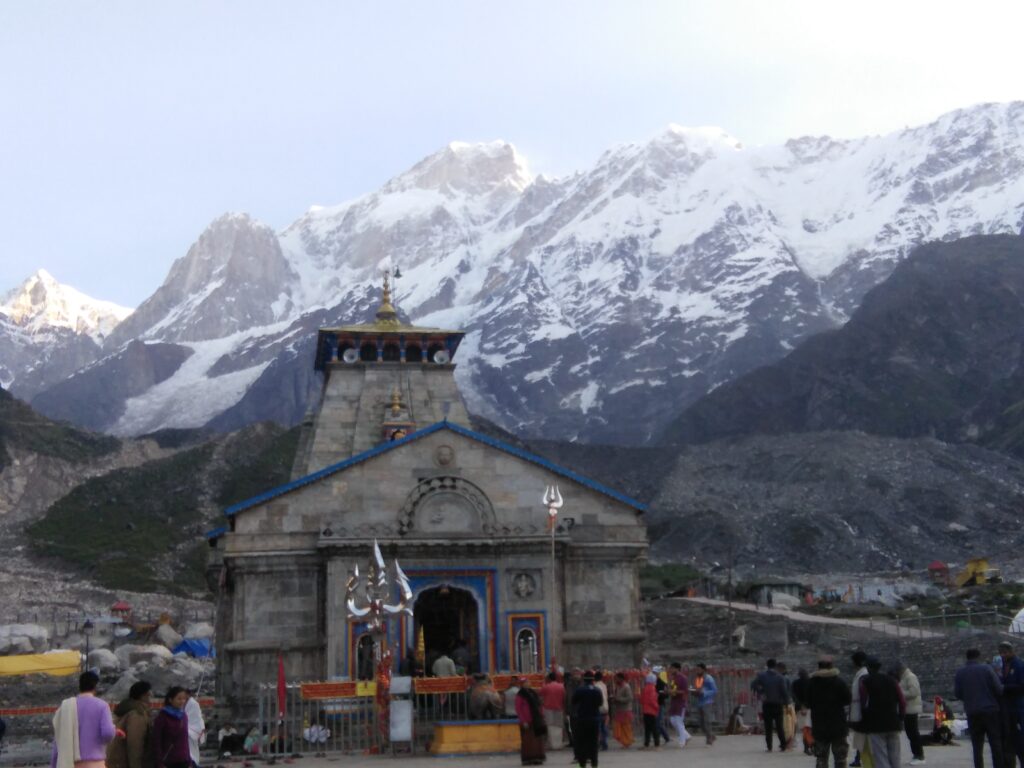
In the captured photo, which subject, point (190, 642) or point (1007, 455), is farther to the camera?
point (1007, 455)

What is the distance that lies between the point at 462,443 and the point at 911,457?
10418 cm

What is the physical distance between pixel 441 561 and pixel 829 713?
16.9 metres

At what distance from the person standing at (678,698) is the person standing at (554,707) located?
2.34 metres

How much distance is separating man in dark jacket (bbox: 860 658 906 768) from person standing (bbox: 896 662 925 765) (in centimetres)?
366

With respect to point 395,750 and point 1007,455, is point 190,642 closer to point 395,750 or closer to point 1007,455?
point 395,750

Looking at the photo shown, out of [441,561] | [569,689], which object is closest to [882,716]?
[569,689]

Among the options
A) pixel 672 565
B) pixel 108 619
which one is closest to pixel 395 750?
pixel 108 619

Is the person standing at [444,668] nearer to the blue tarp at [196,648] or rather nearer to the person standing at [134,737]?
the person standing at [134,737]

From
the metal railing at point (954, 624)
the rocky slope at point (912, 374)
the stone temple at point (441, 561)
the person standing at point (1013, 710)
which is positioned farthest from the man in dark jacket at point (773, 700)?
the rocky slope at point (912, 374)

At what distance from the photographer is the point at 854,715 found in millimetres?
17859

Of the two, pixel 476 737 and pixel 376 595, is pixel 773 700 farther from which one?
pixel 376 595

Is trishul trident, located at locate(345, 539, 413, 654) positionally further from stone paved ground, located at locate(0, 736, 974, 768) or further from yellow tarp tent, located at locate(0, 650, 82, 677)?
yellow tarp tent, located at locate(0, 650, 82, 677)

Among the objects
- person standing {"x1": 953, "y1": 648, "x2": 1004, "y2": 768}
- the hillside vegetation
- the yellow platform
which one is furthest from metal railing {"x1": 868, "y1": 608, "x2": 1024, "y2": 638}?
the hillside vegetation

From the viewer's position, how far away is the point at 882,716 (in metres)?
17.5
